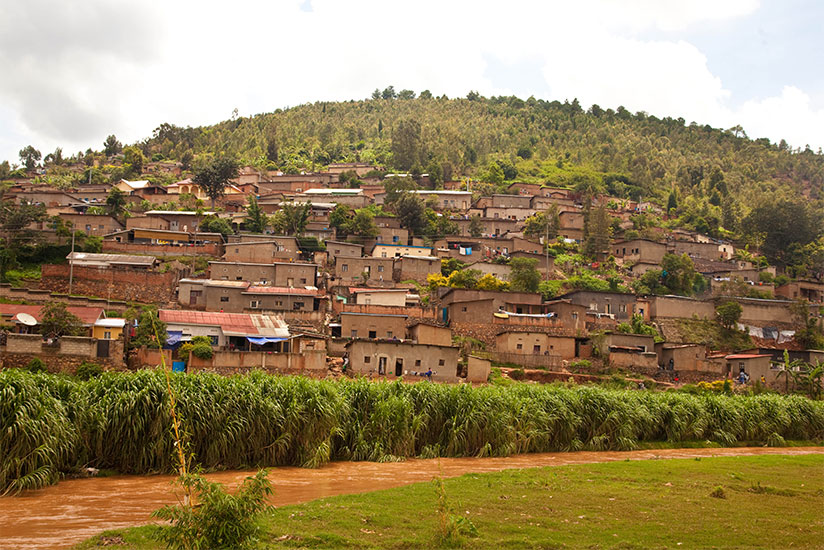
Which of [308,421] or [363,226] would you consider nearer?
[308,421]

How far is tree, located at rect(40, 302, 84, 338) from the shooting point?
1077 inches

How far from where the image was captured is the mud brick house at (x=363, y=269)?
138ft

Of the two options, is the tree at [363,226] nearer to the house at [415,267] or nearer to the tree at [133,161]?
the house at [415,267]

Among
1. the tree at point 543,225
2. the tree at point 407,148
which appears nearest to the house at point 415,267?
the tree at point 543,225

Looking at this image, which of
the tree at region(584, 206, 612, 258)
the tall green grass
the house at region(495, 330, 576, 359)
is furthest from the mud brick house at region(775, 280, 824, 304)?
the tall green grass

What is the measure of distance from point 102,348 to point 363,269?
1807cm

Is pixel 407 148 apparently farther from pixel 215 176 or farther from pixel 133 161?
pixel 133 161

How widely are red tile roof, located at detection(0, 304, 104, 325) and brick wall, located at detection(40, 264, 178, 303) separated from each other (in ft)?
18.6

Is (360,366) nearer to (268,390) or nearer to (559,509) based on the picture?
(268,390)

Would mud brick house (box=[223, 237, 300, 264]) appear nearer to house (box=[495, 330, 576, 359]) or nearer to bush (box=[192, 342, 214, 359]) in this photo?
bush (box=[192, 342, 214, 359])

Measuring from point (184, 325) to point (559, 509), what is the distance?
2119 centimetres

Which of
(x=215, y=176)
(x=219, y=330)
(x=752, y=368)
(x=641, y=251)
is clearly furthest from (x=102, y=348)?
(x=641, y=251)

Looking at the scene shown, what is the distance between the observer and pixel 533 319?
3659 cm

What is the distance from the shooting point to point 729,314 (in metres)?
40.5
